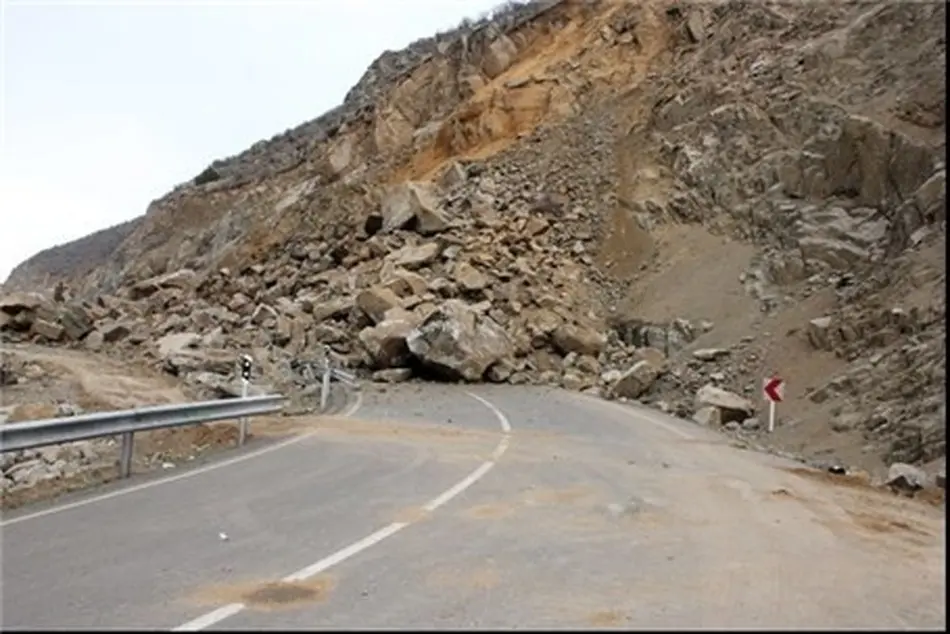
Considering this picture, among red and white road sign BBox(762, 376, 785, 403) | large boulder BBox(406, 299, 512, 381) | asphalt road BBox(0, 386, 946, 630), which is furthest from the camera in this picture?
large boulder BBox(406, 299, 512, 381)

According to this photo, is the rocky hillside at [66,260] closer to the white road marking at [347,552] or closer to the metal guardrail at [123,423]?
the metal guardrail at [123,423]

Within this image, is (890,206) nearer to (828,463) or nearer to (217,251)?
(828,463)

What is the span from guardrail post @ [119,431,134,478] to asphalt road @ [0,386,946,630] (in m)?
0.75

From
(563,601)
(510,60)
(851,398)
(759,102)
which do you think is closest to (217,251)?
(510,60)

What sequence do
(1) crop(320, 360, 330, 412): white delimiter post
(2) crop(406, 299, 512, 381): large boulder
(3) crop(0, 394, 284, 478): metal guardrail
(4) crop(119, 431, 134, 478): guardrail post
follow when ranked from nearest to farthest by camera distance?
1. (3) crop(0, 394, 284, 478): metal guardrail
2. (4) crop(119, 431, 134, 478): guardrail post
3. (1) crop(320, 360, 330, 412): white delimiter post
4. (2) crop(406, 299, 512, 381): large boulder

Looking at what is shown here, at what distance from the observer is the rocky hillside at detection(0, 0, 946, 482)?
2197 centimetres

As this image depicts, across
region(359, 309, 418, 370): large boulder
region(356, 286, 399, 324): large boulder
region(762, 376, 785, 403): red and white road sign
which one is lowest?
region(762, 376, 785, 403): red and white road sign

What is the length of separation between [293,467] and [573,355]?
1949 cm

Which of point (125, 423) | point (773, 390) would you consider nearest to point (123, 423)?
point (125, 423)

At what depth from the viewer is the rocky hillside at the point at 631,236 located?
22.0 meters

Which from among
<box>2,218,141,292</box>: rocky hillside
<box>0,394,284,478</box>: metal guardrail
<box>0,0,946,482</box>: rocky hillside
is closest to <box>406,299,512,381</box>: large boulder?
<box>0,0,946,482</box>: rocky hillside

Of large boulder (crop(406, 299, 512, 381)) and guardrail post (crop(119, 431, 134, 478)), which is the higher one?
guardrail post (crop(119, 431, 134, 478))

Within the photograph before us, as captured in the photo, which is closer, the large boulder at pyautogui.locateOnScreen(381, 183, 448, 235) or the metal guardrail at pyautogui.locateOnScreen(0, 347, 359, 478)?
the metal guardrail at pyautogui.locateOnScreen(0, 347, 359, 478)

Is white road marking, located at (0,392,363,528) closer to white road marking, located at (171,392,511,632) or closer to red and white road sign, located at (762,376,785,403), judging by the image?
white road marking, located at (171,392,511,632)
